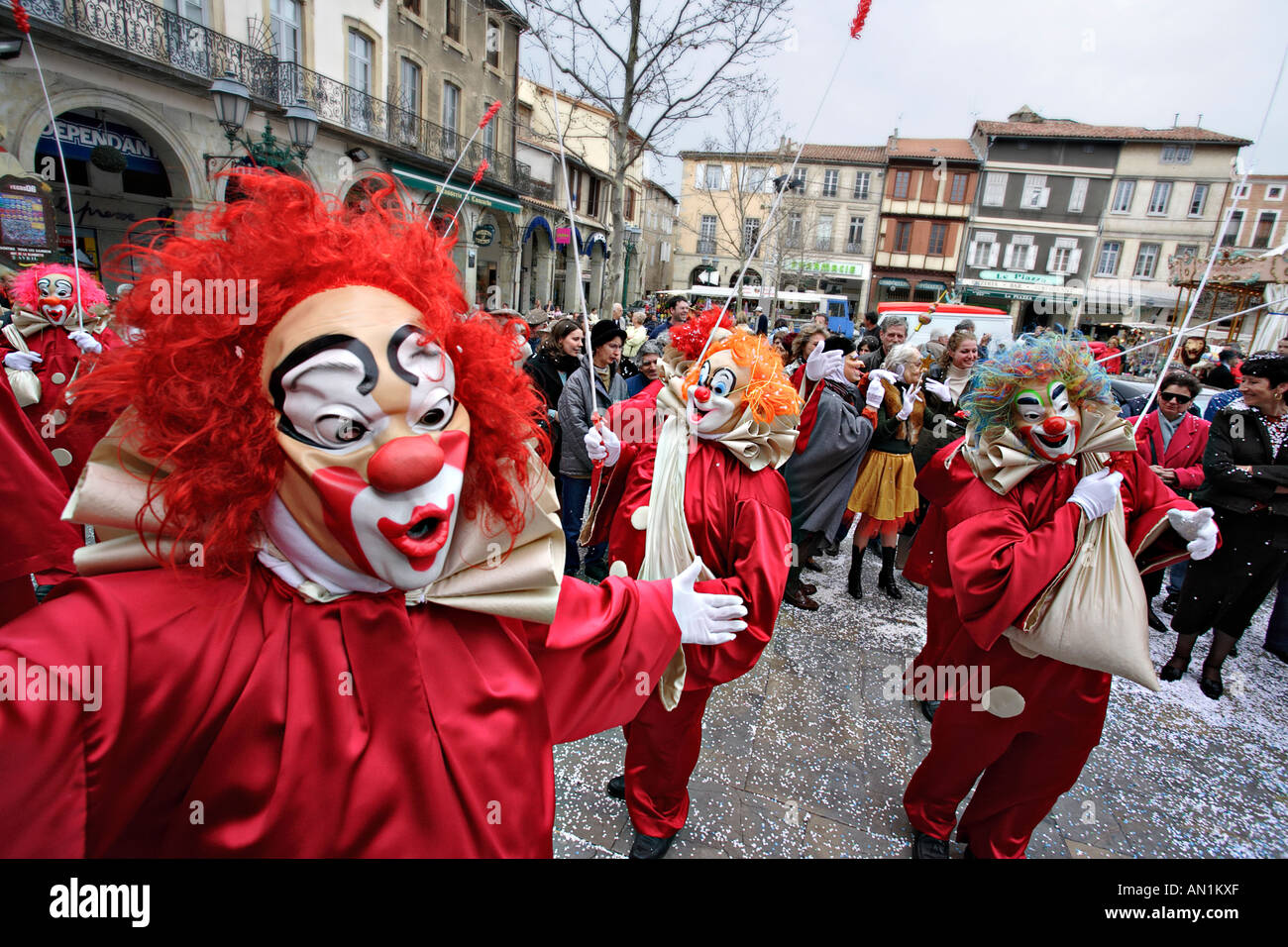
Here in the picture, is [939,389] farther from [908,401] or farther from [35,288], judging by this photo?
[35,288]

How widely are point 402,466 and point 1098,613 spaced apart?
2.13 m

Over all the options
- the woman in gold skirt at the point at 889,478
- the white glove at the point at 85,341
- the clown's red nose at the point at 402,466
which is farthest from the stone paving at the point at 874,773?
the white glove at the point at 85,341

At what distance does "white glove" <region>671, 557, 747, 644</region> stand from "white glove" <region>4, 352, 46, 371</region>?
435 cm

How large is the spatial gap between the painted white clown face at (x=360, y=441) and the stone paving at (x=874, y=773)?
5.96 ft

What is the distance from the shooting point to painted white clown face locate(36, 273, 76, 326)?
3977 millimetres

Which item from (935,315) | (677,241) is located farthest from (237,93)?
(677,241)

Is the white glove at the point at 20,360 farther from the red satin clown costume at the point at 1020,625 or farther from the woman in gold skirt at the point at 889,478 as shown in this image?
the woman in gold skirt at the point at 889,478

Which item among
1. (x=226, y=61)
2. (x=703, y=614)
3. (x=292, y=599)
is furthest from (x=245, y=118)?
(x=703, y=614)

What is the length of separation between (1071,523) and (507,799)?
1969mm

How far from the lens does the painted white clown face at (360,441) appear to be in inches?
42.8

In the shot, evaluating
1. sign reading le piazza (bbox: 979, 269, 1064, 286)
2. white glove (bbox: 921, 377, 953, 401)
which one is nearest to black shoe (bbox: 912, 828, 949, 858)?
white glove (bbox: 921, 377, 953, 401)

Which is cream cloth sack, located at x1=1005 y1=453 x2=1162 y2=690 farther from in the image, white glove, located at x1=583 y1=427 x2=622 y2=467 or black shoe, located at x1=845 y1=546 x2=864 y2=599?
black shoe, located at x1=845 y1=546 x2=864 y2=599

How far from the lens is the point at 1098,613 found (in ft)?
6.46
